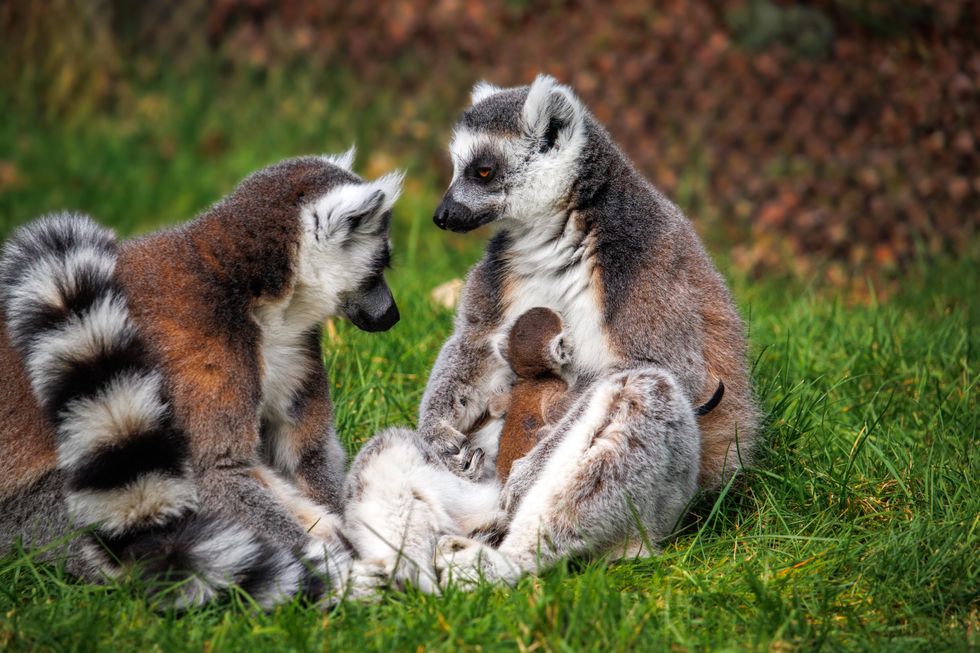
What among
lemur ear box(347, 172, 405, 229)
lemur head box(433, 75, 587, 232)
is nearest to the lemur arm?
lemur ear box(347, 172, 405, 229)

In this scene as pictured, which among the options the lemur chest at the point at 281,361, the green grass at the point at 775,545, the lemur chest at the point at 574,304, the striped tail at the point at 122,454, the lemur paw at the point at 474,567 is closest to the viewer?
the green grass at the point at 775,545

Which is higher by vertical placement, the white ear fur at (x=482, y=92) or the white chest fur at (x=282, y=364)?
the white ear fur at (x=482, y=92)

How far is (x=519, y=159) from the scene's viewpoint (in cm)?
437

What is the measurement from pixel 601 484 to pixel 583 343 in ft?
2.18

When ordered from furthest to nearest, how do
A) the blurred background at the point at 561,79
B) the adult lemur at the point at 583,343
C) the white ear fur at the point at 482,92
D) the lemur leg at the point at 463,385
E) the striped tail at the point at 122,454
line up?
1. the blurred background at the point at 561,79
2. the white ear fur at the point at 482,92
3. the lemur leg at the point at 463,385
4. the adult lemur at the point at 583,343
5. the striped tail at the point at 122,454

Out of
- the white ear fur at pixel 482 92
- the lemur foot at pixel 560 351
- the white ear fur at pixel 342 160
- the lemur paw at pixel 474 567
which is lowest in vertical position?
the lemur paw at pixel 474 567

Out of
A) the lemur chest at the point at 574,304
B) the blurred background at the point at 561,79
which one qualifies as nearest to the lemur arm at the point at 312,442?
the lemur chest at the point at 574,304

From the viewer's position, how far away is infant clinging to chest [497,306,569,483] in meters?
4.11

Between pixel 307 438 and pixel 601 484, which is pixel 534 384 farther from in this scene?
pixel 307 438

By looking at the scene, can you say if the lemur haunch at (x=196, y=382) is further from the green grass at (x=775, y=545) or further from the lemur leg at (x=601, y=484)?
Result: the lemur leg at (x=601, y=484)

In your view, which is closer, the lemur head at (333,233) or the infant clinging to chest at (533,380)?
the lemur head at (333,233)

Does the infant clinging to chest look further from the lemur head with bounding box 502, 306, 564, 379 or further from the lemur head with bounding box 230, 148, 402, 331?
the lemur head with bounding box 230, 148, 402, 331

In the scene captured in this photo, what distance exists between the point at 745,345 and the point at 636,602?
4.86ft

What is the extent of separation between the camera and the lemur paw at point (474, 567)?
11.6 ft
